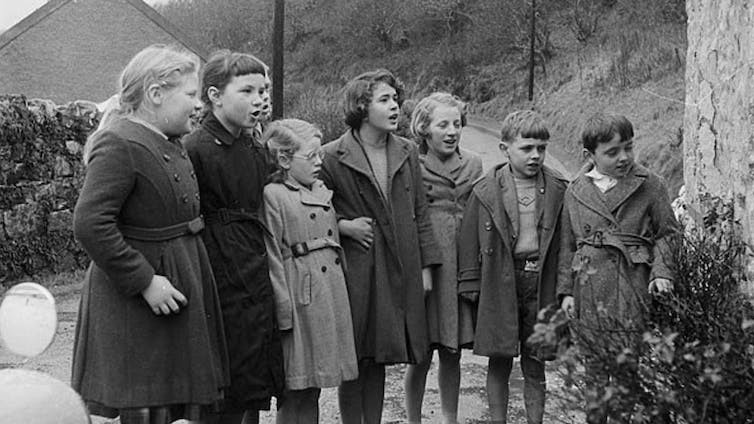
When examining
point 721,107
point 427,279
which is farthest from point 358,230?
point 721,107

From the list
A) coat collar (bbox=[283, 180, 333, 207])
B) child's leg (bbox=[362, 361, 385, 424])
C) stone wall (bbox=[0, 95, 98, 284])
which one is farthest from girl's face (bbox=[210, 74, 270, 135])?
stone wall (bbox=[0, 95, 98, 284])

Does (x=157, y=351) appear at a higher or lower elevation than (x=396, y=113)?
lower

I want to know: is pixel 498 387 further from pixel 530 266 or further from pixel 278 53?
pixel 278 53

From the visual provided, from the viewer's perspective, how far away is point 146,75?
13.0 feet

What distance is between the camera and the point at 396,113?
5152 millimetres

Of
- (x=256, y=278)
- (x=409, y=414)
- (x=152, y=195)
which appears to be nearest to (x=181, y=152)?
(x=152, y=195)

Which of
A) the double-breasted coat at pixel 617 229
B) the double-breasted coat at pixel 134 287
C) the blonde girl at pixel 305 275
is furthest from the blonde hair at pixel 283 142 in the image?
the double-breasted coat at pixel 617 229

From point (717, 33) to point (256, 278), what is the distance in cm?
211

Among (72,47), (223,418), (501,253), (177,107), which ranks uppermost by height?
(72,47)

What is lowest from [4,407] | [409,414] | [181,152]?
[409,414]

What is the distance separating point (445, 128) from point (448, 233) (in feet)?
1.75

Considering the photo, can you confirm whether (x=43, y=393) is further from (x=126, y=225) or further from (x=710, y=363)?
(x=710, y=363)

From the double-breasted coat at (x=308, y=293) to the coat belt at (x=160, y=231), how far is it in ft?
1.87

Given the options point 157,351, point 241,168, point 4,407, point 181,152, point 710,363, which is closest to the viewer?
point 710,363
